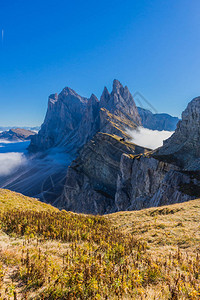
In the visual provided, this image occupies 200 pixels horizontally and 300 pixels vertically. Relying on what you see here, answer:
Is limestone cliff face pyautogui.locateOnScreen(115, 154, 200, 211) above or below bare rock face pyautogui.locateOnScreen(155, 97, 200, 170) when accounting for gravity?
below

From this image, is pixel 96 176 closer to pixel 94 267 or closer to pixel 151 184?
pixel 151 184

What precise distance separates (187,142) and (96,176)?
61.2 meters

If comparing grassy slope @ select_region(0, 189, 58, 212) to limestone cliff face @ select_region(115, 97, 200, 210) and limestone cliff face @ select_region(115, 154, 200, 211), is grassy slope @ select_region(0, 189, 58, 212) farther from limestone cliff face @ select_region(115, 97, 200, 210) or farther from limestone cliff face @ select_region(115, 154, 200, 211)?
limestone cliff face @ select_region(115, 97, 200, 210)

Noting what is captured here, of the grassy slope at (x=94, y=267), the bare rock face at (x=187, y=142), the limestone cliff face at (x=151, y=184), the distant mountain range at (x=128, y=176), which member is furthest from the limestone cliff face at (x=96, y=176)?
the grassy slope at (x=94, y=267)

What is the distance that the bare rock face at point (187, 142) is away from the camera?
38312 millimetres

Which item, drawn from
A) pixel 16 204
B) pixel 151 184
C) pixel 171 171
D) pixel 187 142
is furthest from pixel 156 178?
pixel 16 204

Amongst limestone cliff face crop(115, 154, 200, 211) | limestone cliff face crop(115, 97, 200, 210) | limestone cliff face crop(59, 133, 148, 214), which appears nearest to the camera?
limestone cliff face crop(115, 154, 200, 211)

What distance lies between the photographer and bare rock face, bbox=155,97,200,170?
38.3 m

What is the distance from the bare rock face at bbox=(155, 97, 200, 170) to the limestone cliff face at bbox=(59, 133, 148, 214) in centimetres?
4200

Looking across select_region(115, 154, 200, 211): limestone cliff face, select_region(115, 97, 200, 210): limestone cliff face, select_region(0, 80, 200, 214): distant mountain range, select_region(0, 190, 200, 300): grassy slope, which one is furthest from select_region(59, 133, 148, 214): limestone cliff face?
select_region(0, 190, 200, 300): grassy slope

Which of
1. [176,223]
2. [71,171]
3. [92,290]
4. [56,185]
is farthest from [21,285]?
[56,185]

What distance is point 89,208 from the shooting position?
7781cm

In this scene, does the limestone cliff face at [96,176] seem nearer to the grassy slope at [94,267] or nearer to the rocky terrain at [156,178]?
the rocky terrain at [156,178]

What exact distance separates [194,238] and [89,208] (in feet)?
242
